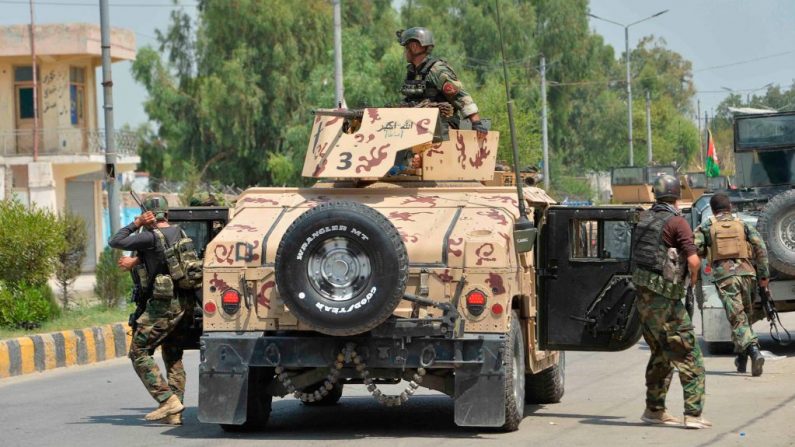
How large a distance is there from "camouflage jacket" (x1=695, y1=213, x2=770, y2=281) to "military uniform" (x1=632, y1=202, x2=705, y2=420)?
357cm

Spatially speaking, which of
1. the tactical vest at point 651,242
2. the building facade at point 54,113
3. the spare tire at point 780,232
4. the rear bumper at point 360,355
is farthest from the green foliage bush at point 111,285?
the building facade at point 54,113

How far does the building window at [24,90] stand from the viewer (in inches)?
1704

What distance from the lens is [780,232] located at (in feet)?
51.5

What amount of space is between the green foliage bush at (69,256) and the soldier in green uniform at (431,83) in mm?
8382

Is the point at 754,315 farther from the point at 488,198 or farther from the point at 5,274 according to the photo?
the point at 5,274

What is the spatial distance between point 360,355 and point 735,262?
18.2 feet

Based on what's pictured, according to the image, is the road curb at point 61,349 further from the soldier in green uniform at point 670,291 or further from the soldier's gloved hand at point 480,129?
the soldier in green uniform at point 670,291

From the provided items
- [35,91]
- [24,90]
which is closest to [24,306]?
[35,91]

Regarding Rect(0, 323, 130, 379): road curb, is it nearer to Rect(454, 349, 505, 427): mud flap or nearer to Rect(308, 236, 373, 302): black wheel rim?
Rect(308, 236, 373, 302): black wheel rim

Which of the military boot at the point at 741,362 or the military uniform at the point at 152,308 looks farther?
the military boot at the point at 741,362

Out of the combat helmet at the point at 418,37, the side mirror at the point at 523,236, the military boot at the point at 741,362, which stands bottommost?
the military boot at the point at 741,362

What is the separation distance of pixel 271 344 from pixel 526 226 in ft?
6.28

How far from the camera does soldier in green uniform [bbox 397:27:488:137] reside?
11.6m

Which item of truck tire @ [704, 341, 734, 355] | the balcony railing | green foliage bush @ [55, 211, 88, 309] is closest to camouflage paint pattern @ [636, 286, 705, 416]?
truck tire @ [704, 341, 734, 355]
